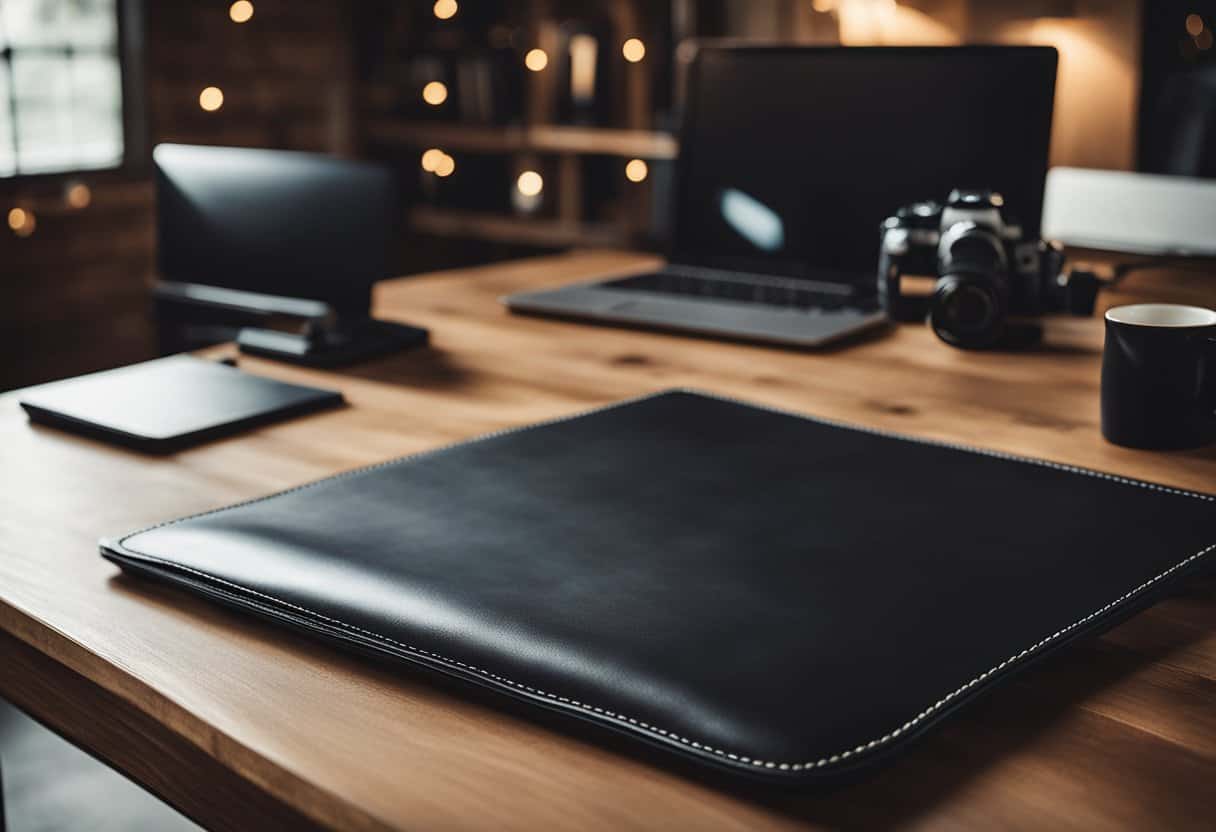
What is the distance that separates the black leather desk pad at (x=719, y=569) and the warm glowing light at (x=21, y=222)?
327 cm

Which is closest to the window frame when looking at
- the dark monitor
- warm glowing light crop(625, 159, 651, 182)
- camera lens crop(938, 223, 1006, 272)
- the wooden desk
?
warm glowing light crop(625, 159, 651, 182)

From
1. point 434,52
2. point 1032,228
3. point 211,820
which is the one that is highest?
→ point 434,52

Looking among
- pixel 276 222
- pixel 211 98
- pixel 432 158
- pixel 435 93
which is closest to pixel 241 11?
pixel 211 98

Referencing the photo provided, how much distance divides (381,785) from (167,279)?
108 centimetres

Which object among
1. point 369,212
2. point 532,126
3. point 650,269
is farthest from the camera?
point 532,126

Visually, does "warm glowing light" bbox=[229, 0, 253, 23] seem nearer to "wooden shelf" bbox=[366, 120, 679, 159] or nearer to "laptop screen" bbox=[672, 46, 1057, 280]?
"wooden shelf" bbox=[366, 120, 679, 159]

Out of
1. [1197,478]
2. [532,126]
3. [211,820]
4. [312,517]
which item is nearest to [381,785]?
[211,820]

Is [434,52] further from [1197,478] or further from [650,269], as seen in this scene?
[1197,478]

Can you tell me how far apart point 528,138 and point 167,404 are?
3.24 m

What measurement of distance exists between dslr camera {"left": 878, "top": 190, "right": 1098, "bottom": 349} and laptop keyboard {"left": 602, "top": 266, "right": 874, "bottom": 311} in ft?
0.20

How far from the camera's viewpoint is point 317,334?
4.04 ft

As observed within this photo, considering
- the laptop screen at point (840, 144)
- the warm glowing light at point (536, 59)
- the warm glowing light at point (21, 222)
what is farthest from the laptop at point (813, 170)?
the warm glowing light at point (21, 222)

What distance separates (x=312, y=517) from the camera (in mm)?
755

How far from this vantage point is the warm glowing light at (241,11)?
420cm
